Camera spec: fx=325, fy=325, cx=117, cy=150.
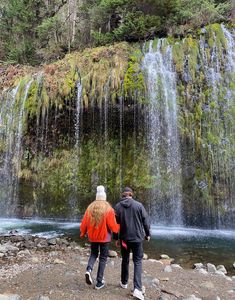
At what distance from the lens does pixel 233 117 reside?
1303 cm

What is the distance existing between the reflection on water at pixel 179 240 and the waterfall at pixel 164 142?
3.08 ft

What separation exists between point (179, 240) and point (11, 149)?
8.61m

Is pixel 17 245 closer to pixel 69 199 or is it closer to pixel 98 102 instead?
pixel 69 199

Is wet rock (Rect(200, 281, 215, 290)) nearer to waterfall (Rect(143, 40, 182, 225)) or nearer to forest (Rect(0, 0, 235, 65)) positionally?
waterfall (Rect(143, 40, 182, 225))

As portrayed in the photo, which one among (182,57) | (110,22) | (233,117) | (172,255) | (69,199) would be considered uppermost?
(110,22)

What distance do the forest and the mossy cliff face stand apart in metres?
1.26

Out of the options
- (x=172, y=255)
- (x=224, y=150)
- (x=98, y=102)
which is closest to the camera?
(x=172, y=255)

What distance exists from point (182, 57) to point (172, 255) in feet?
28.9

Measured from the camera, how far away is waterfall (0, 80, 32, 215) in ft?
47.6

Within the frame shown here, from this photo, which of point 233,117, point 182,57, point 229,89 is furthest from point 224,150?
point 182,57

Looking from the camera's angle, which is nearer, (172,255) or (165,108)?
(172,255)

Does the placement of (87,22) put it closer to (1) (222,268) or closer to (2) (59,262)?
(2) (59,262)

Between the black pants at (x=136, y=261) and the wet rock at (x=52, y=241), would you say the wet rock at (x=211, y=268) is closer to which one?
the black pants at (x=136, y=261)

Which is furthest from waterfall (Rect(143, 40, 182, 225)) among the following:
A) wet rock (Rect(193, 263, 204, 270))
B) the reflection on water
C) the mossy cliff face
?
wet rock (Rect(193, 263, 204, 270))
